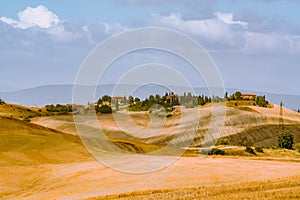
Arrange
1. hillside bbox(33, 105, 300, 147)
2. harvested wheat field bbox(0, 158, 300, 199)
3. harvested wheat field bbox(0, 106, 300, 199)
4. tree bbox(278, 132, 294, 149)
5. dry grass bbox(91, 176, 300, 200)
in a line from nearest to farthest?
1. dry grass bbox(91, 176, 300, 200)
2. harvested wheat field bbox(0, 106, 300, 199)
3. harvested wheat field bbox(0, 158, 300, 199)
4. hillside bbox(33, 105, 300, 147)
5. tree bbox(278, 132, 294, 149)

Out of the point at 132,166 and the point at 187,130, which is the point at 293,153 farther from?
the point at 132,166

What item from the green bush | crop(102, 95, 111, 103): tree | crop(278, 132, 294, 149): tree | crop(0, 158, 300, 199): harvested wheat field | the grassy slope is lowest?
crop(278, 132, 294, 149): tree

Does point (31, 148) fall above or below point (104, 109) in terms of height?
below

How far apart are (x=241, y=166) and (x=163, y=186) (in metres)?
21.2

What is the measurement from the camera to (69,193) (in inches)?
1741

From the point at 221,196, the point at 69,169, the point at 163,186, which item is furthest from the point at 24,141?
the point at 221,196

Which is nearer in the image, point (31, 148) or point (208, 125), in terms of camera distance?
point (31, 148)

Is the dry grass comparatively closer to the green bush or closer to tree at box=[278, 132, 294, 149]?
tree at box=[278, 132, 294, 149]

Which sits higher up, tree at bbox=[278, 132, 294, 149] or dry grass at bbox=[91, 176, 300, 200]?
dry grass at bbox=[91, 176, 300, 200]

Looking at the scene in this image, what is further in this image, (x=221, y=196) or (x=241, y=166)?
(x=241, y=166)

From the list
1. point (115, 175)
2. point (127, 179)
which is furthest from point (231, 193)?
point (115, 175)

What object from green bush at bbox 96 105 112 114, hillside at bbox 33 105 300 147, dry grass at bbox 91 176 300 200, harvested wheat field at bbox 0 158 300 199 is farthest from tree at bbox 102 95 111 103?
dry grass at bbox 91 176 300 200

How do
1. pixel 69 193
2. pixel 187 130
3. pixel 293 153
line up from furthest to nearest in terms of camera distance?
1. pixel 187 130
2. pixel 293 153
3. pixel 69 193

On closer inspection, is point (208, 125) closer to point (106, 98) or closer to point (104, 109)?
point (104, 109)
